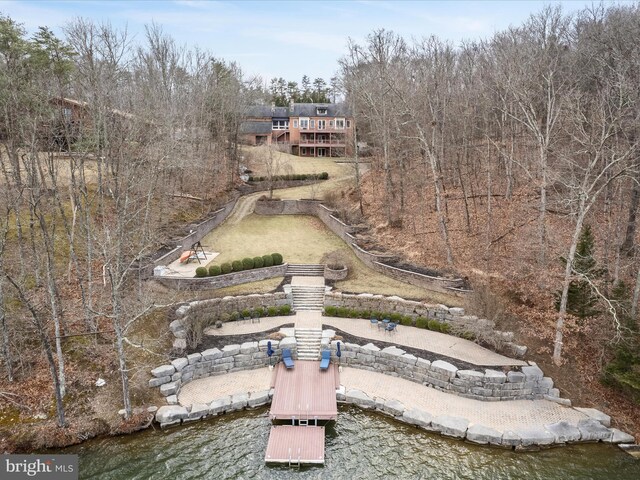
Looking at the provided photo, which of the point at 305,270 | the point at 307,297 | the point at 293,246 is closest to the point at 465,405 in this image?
the point at 307,297

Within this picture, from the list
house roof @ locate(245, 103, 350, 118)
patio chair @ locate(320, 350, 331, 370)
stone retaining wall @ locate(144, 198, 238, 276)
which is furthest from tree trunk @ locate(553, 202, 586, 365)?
house roof @ locate(245, 103, 350, 118)

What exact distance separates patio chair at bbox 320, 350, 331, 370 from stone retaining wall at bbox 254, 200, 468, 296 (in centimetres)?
790

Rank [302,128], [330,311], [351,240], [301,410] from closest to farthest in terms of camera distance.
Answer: [301,410], [330,311], [351,240], [302,128]

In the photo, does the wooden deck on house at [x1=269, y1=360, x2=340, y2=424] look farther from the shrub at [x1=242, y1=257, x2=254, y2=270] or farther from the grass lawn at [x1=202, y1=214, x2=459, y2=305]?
the shrub at [x1=242, y1=257, x2=254, y2=270]

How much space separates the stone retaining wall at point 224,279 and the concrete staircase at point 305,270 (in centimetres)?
42

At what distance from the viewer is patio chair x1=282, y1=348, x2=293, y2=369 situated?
1859 centimetres

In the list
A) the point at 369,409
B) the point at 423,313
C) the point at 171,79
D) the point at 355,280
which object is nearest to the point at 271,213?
the point at 171,79

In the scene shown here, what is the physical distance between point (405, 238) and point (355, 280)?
6.64 meters

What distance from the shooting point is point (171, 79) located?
3638 cm

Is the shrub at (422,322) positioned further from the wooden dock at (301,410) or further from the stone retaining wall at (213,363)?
the stone retaining wall at (213,363)

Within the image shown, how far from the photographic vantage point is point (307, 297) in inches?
947

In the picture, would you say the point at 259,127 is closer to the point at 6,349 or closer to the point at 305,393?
the point at 6,349

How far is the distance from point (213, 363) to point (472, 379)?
11210 mm

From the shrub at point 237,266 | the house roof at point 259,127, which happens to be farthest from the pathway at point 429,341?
the house roof at point 259,127
